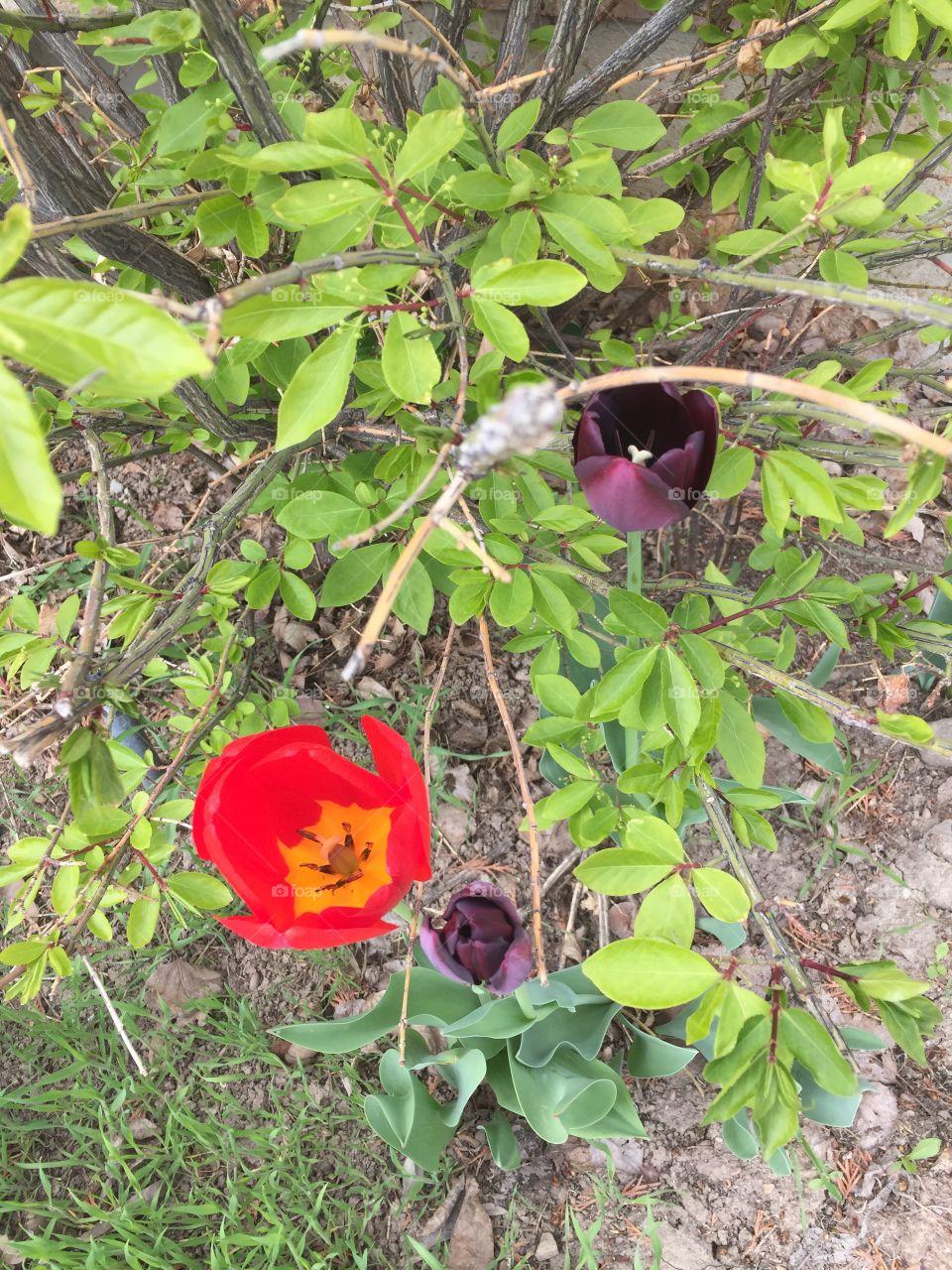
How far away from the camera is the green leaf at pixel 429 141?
2.39 feet

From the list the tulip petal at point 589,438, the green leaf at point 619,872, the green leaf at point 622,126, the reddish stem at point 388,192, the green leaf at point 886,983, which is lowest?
the green leaf at point 886,983

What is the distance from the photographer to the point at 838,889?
1796 millimetres

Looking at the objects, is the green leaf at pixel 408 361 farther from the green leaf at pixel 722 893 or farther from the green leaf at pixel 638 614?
the green leaf at pixel 722 893

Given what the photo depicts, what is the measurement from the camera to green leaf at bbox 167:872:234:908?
1.12 m

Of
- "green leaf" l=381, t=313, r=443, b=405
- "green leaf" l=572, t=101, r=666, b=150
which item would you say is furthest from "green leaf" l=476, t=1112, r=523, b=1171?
"green leaf" l=572, t=101, r=666, b=150

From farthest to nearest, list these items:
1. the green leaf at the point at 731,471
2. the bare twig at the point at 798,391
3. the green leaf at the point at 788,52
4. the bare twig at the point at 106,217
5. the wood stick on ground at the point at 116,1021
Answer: the wood stick on ground at the point at 116,1021 → the green leaf at the point at 788,52 → the green leaf at the point at 731,471 → the bare twig at the point at 106,217 → the bare twig at the point at 798,391

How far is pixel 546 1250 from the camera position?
1.55 metres

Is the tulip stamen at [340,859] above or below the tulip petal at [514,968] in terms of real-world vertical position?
above

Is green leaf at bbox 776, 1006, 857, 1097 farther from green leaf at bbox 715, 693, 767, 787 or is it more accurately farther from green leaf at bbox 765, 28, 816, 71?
green leaf at bbox 765, 28, 816, 71

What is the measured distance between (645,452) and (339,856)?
0.77 m

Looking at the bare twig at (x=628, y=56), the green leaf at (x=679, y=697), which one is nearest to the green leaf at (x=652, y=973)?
the green leaf at (x=679, y=697)

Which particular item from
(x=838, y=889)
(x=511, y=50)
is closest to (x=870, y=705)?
(x=838, y=889)

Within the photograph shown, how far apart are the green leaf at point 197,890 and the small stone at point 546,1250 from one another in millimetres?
914

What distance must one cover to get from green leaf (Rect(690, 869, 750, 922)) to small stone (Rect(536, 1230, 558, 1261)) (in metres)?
1.03
